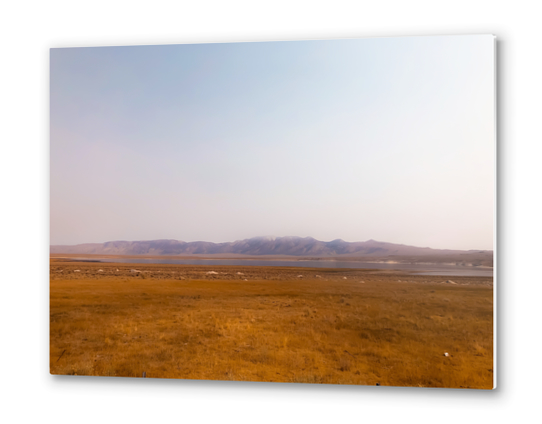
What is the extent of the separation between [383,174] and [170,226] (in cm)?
223

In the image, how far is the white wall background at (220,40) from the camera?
11.0 feet

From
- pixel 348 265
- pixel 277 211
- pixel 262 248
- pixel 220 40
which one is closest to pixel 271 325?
pixel 262 248

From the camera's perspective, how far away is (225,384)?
3.65 metres

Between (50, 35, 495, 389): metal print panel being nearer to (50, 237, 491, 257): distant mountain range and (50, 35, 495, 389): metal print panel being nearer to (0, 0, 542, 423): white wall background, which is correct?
(50, 237, 491, 257): distant mountain range

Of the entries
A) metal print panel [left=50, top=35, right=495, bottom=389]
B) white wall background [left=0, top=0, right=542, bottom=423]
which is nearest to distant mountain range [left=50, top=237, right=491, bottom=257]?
metal print panel [left=50, top=35, right=495, bottom=389]

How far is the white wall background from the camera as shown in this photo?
336 centimetres

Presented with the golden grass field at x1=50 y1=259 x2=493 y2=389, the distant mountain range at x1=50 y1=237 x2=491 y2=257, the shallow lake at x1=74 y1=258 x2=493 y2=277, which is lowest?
the golden grass field at x1=50 y1=259 x2=493 y2=389

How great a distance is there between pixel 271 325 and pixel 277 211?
3.78 feet

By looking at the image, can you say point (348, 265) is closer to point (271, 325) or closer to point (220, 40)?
point (271, 325)

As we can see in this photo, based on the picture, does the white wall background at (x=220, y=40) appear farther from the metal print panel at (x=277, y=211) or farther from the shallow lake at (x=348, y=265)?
the shallow lake at (x=348, y=265)

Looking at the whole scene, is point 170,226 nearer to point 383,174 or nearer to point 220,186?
point 220,186

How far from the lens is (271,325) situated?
12.3 ft

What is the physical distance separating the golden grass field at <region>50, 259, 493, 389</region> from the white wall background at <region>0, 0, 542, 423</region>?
147mm

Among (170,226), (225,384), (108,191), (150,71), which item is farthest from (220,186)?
(225,384)
